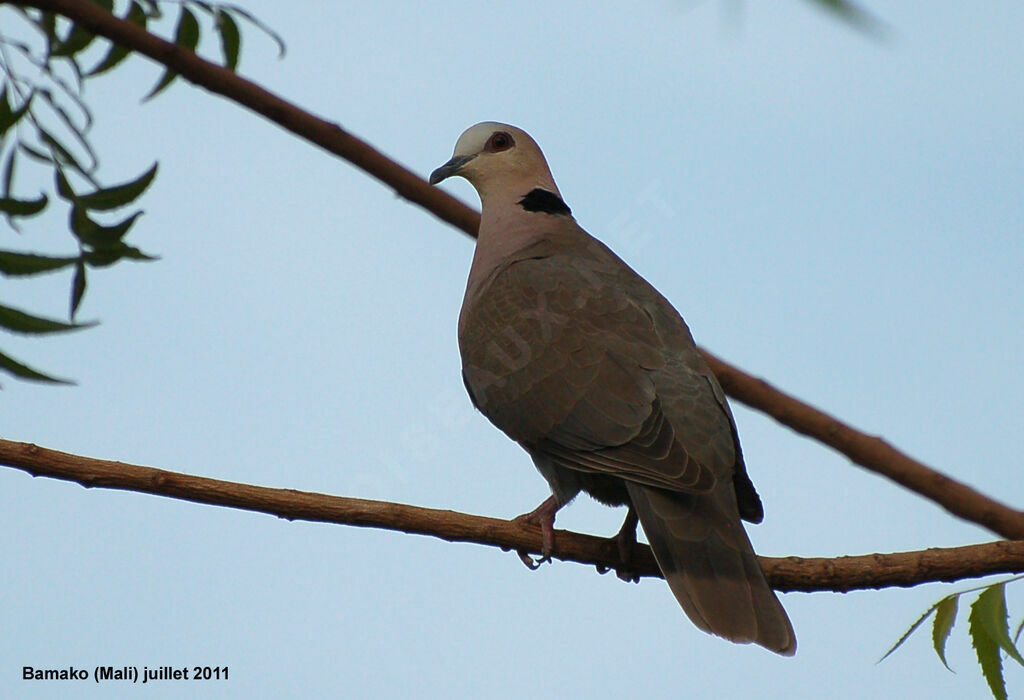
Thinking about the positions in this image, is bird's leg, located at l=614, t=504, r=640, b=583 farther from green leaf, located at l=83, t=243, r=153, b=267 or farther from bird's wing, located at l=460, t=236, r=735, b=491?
green leaf, located at l=83, t=243, r=153, b=267

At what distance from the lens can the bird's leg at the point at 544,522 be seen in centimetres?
276

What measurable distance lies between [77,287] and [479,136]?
207cm

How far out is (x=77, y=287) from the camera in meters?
2.38

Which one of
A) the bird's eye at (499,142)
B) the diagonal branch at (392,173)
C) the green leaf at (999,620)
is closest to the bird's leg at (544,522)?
the diagonal branch at (392,173)

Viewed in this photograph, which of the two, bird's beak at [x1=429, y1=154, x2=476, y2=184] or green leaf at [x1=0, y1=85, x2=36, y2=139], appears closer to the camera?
green leaf at [x1=0, y1=85, x2=36, y2=139]

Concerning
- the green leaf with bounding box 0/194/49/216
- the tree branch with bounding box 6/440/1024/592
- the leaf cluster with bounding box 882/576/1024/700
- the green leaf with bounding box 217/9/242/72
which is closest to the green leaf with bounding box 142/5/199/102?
the green leaf with bounding box 217/9/242/72

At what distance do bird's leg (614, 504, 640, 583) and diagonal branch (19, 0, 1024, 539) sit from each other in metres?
0.78

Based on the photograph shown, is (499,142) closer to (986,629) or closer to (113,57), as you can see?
(113,57)

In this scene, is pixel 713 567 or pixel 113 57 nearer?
pixel 713 567

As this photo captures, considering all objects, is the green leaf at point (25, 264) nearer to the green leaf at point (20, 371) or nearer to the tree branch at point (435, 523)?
the green leaf at point (20, 371)

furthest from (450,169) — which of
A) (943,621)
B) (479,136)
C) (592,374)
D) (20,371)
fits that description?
(943,621)

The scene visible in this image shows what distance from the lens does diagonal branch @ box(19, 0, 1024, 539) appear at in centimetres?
195

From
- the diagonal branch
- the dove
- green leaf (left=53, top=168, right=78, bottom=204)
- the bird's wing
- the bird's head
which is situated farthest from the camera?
the bird's head

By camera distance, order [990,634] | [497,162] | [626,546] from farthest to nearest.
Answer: [497,162], [626,546], [990,634]
